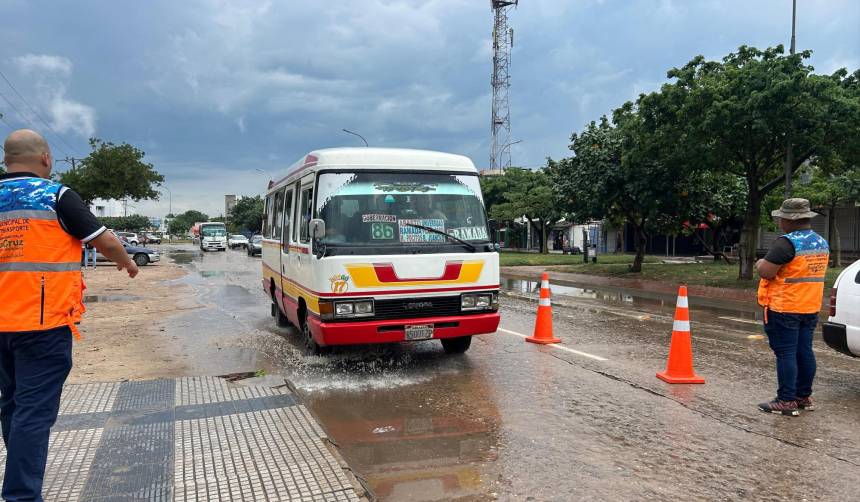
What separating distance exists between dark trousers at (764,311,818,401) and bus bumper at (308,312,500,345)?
2985mm

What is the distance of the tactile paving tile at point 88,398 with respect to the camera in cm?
536

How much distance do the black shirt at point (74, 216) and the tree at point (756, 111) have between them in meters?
15.7

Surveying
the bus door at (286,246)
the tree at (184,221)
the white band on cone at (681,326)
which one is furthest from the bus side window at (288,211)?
the tree at (184,221)

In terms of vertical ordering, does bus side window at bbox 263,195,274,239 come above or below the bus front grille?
above

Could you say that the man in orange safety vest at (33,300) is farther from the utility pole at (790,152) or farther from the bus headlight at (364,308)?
the utility pole at (790,152)

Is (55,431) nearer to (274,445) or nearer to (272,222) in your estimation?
(274,445)

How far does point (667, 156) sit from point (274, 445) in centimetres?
1711

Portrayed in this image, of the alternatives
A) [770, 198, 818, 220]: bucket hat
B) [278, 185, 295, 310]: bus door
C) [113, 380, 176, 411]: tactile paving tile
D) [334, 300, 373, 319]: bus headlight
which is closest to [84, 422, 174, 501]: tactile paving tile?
[113, 380, 176, 411]: tactile paving tile

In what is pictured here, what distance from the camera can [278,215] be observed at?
1013 cm

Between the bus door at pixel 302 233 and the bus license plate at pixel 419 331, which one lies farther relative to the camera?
the bus door at pixel 302 233

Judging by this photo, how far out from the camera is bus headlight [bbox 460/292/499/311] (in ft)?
22.7

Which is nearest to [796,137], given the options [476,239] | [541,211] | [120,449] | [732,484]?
[476,239]

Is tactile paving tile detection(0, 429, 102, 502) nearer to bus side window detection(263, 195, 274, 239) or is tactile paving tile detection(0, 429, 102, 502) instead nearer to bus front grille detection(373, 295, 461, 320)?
bus front grille detection(373, 295, 461, 320)

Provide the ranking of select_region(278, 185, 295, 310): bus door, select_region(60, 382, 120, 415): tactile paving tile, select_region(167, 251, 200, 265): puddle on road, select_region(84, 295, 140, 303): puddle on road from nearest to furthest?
select_region(60, 382, 120, 415): tactile paving tile → select_region(278, 185, 295, 310): bus door → select_region(84, 295, 140, 303): puddle on road → select_region(167, 251, 200, 265): puddle on road
